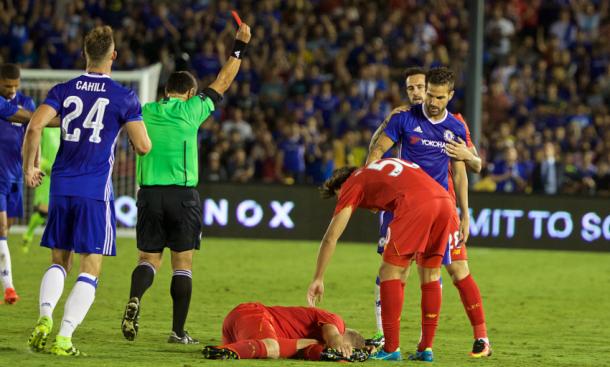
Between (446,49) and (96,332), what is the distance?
54.1 feet

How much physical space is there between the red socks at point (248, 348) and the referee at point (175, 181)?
1157mm

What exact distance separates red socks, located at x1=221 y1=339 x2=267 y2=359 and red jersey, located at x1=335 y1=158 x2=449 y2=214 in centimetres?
105

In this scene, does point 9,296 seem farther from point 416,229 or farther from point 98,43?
point 416,229

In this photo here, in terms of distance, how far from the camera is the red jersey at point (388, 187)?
26.3ft

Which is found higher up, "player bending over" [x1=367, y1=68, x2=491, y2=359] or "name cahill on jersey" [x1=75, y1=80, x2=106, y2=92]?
"name cahill on jersey" [x1=75, y1=80, x2=106, y2=92]

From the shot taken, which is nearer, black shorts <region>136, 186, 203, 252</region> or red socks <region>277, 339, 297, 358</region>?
red socks <region>277, 339, 297, 358</region>

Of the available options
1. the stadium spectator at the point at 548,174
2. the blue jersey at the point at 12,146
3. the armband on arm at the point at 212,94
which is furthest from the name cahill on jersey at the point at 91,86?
the stadium spectator at the point at 548,174

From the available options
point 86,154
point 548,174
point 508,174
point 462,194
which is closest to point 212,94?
point 86,154

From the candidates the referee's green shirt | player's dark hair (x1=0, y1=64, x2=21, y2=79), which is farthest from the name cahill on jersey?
player's dark hair (x1=0, y1=64, x2=21, y2=79)

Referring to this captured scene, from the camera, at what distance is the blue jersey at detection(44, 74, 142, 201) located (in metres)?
8.11

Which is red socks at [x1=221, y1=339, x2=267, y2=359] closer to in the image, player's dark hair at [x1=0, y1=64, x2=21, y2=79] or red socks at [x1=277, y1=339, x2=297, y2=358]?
red socks at [x1=277, y1=339, x2=297, y2=358]

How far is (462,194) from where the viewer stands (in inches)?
356

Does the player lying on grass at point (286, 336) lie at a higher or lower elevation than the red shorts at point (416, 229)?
lower

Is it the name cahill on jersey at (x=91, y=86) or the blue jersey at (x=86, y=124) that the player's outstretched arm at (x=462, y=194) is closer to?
the blue jersey at (x=86, y=124)
